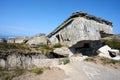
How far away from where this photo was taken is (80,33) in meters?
13.7

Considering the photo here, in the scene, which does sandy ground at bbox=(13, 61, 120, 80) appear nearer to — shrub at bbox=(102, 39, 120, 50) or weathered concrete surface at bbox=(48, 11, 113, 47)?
weathered concrete surface at bbox=(48, 11, 113, 47)

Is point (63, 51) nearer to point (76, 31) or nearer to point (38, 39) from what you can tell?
point (76, 31)

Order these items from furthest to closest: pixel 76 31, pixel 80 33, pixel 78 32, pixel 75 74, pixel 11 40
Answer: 1. pixel 11 40
2. pixel 76 31
3. pixel 78 32
4. pixel 80 33
5. pixel 75 74

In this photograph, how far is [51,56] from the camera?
512 inches

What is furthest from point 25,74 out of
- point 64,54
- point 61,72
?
point 64,54

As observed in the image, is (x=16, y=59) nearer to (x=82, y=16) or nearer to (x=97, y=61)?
(x=97, y=61)

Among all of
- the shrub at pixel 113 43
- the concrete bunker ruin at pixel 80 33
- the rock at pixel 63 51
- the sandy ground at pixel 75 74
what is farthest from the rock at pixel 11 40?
the shrub at pixel 113 43

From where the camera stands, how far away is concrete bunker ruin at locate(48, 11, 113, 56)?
45.6 ft

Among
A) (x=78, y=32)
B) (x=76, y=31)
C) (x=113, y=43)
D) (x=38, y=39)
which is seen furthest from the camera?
(x=113, y=43)

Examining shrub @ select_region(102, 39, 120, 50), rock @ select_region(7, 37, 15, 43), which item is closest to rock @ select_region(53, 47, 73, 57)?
shrub @ select_region(102, 39, 120, 50)

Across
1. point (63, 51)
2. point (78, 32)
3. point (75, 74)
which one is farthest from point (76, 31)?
point (75, 74)

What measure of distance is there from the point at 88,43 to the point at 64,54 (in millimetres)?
3258

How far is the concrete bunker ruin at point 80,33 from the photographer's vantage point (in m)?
13.9

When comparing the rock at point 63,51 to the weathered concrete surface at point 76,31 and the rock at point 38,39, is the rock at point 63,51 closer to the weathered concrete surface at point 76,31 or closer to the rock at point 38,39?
the weathered concrete surface at point 76,31
